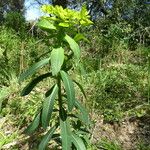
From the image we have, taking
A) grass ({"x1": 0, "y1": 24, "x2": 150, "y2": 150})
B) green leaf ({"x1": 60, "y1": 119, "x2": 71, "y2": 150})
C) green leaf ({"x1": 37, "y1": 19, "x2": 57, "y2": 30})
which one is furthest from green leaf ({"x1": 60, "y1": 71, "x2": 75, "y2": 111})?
grass ({"x1": 0, "y1": 24, "x2": 150, "y2": 150})

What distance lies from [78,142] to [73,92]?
0.51 metres

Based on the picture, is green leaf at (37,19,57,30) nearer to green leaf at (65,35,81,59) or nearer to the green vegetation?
the green vegetation

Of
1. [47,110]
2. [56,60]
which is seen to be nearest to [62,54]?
[56,60]

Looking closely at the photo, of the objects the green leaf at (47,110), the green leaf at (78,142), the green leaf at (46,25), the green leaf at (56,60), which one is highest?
the green leaf at (46,25)

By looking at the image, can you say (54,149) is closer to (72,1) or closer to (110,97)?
(110,97)

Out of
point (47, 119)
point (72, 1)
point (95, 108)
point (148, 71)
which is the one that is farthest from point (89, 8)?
point (47, 119)

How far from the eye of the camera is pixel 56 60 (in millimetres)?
3227

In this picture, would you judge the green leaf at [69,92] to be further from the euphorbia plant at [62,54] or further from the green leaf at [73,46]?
the green leaf at [73,46]

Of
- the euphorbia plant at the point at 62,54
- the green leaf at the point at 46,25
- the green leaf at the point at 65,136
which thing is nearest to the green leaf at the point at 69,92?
the euphorbia plant at the point at 62,54

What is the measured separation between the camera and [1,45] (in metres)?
8.00

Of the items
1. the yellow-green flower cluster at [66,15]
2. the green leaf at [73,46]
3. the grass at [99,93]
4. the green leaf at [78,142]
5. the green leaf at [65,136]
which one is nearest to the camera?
the yellow-green flower cluster at [66,15]

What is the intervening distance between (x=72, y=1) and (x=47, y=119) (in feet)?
31.6

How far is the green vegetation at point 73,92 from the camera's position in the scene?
331 cm

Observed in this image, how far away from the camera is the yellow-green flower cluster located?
3.14 metres
